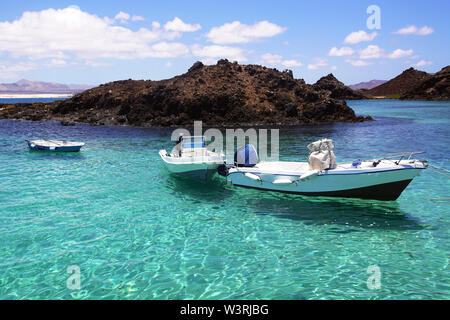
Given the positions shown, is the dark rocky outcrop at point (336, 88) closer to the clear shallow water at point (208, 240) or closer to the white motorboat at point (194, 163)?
the clear shallow water at point (208, 240)

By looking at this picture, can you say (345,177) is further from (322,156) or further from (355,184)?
(322,156)

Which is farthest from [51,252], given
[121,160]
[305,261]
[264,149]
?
[264,149]

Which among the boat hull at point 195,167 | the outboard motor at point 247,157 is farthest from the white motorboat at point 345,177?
the boat hull at point 195,167

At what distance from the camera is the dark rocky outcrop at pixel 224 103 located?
55.0 meters

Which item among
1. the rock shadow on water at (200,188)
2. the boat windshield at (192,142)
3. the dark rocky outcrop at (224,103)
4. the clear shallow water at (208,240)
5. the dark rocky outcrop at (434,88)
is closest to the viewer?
the clear shallow water at (208,240)

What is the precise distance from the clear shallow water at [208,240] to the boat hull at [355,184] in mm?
503

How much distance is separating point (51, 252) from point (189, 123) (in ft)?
146

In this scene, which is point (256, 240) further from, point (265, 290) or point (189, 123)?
point (189, 123)

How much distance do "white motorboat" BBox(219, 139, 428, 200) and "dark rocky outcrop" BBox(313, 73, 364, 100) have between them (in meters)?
144

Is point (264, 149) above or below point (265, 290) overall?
above

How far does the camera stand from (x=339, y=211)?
14.6 m

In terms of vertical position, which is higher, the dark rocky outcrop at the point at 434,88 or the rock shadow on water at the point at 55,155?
the dark rocky outcrop at the point at 434,88

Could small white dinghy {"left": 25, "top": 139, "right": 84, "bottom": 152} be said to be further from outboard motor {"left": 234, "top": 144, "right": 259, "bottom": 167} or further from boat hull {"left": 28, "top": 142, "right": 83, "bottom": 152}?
outboard motor {"left": 234, "top": 144, "right": 259, "bottom": 167}

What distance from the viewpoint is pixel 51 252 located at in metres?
11.2
